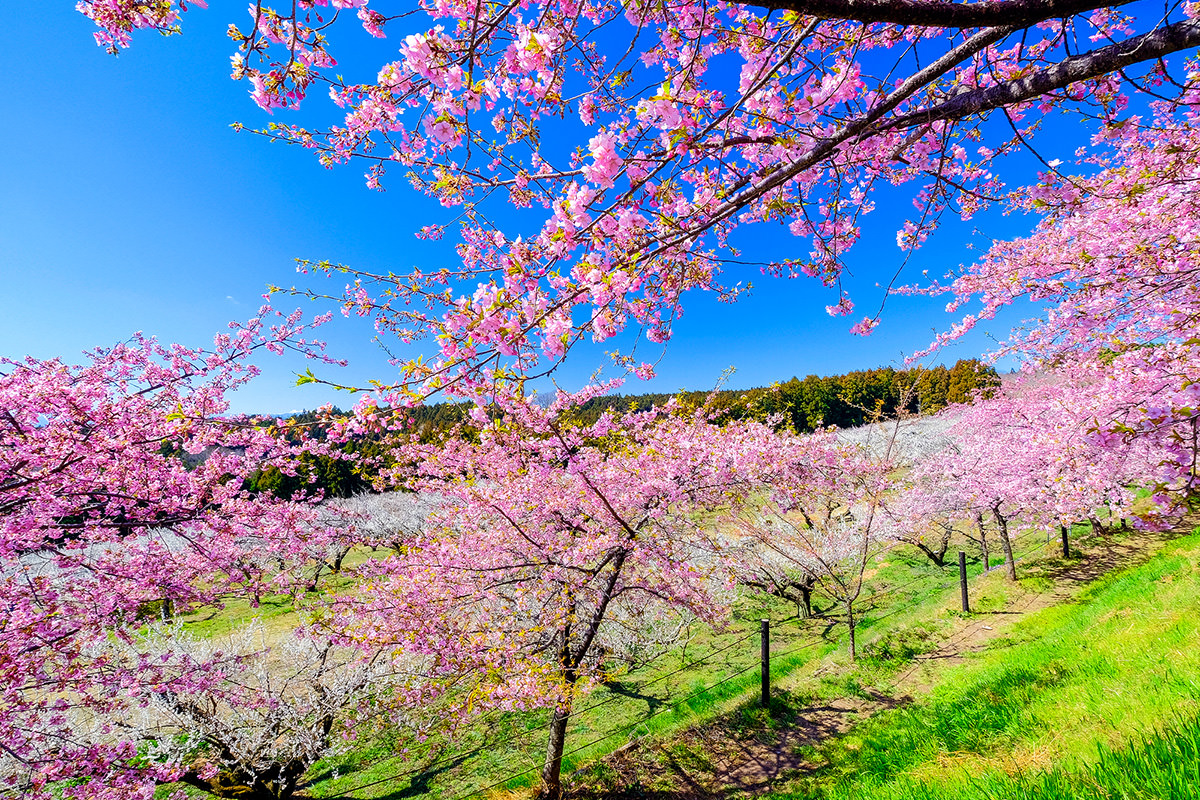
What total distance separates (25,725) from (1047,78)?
1164 cm

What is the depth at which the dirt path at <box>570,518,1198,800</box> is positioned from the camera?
642 cm

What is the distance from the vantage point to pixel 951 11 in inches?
68.6

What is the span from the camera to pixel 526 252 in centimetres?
281

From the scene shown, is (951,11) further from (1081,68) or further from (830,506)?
(830,506)

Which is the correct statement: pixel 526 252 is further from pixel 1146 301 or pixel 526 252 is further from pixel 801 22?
pixel 1146 301

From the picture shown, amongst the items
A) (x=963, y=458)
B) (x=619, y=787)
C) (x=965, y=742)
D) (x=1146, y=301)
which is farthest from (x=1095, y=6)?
(x=963, y=458)

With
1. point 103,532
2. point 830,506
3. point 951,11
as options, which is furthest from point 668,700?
point 951,11

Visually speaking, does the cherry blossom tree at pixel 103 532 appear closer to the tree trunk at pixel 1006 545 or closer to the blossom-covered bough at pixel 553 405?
the blossom-covered bough at pixel 553 405

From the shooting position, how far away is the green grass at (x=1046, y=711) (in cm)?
252

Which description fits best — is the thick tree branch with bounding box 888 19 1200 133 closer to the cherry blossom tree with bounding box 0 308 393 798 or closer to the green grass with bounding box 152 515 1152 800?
the cherry blossom tree with bounding box 0 308 393 798

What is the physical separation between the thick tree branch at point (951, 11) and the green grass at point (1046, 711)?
3.13 metres

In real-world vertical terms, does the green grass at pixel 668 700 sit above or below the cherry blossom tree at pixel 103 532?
below

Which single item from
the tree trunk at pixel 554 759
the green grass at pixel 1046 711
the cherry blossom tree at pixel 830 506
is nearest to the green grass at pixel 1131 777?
the green grass at pixel 1046 711

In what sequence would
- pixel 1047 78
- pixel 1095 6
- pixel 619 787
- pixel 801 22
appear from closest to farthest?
pixel 1095 6 → pixel 1047 78 → pixel 801 22 → pixel 619 787
